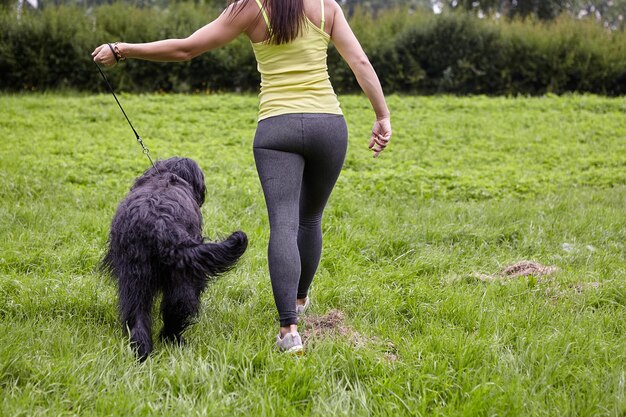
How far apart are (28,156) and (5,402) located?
21.7ft

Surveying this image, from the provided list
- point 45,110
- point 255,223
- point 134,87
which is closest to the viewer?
point 255,223

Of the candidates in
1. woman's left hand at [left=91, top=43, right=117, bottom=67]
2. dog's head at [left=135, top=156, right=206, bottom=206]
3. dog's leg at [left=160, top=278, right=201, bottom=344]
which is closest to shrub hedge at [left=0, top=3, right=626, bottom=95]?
dog's head at [left=135, top=156, right=206, bottom=206]

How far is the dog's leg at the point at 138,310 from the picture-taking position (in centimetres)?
298

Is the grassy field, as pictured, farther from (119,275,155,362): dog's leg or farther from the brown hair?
the brown hair

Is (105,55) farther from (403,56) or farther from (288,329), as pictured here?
(403,56)

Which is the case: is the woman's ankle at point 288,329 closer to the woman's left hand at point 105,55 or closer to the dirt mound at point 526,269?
the woman's left hand at point 105,55

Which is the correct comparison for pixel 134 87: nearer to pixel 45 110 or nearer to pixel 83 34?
pixel 83 34

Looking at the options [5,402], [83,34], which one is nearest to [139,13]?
[83,34]

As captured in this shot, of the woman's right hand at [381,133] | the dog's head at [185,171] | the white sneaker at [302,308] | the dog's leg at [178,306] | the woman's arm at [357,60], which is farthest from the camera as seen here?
the white sneaker at [302,308]

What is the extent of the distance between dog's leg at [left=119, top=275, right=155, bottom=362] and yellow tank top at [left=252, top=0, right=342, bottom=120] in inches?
41.1

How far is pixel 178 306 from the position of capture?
305 centimetres

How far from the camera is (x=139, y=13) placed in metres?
17.3

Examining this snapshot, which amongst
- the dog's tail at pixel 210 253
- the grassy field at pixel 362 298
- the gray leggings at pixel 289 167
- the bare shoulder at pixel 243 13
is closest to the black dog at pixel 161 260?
the dog's tail at pixel 210 253

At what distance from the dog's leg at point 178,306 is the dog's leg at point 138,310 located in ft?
A: 0.30
